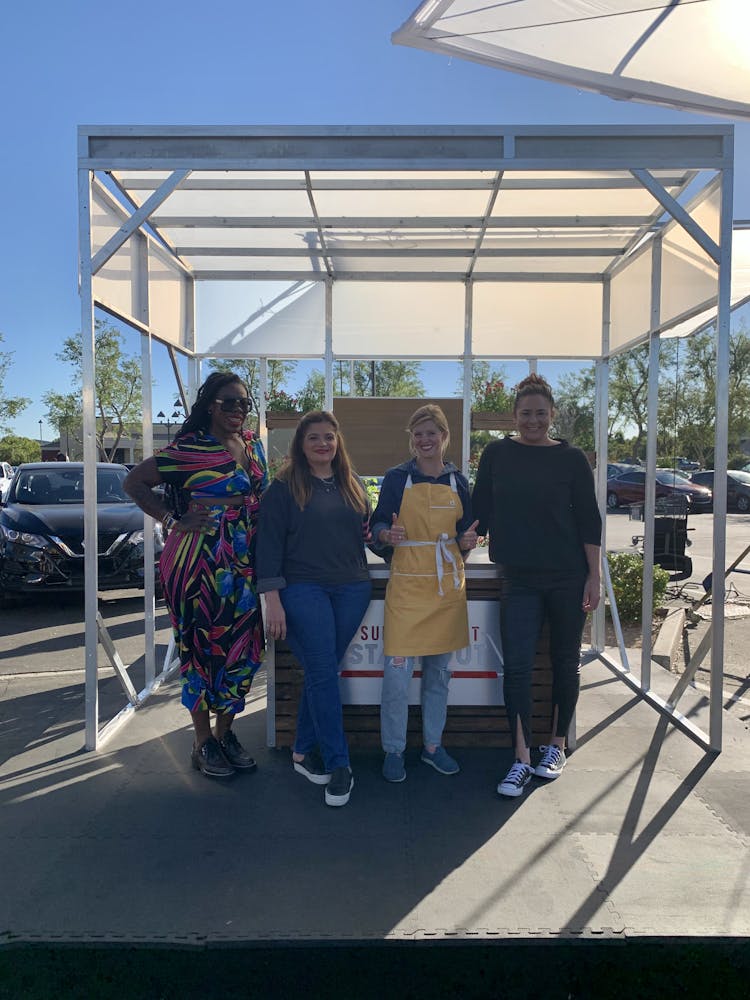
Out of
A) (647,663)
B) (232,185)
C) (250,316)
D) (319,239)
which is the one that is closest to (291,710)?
(647,663)

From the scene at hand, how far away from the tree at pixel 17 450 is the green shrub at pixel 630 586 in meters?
43.7

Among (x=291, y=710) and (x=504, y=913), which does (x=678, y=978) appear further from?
(x=291, y=710)

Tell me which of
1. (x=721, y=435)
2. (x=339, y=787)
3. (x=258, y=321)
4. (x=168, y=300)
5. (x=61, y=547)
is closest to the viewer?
(x=339, y=787)

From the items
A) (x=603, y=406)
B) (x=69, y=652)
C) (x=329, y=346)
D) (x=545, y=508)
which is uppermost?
(x=329, y=346)

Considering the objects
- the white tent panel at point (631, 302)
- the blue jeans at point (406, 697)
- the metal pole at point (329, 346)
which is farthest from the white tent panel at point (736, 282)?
the metal pole at point (329, 346)

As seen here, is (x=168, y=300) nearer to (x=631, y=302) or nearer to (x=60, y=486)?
(x=631, y=302)

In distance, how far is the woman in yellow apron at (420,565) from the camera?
3.58m

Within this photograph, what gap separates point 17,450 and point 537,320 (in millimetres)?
49456

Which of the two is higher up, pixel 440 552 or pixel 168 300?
pixel 168 300

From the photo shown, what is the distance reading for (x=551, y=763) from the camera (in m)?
3.73

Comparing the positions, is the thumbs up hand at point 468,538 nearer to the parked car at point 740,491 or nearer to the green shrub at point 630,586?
the green shrub at point 630,586

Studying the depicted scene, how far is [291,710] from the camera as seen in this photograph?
4.01 meters

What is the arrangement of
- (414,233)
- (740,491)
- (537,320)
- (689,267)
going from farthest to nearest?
1. (740,491)
2. (537,320)
3. (414,233)
4. (689,267)

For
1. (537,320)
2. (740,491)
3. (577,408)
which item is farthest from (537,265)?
(740,491)
